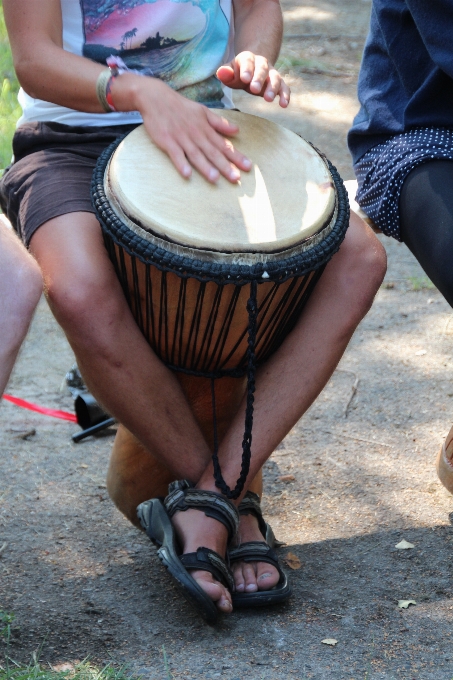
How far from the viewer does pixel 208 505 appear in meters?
1.70

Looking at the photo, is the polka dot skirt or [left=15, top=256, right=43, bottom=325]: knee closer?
[left=15, top=256, right=43, bottom=325]: knee

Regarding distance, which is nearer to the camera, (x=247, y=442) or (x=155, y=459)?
(x=247, y=442)

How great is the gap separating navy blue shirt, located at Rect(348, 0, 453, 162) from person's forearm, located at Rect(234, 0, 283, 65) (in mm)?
260

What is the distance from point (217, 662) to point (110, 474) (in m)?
0.59

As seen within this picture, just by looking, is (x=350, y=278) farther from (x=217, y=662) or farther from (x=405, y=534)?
(x=217, y=662)

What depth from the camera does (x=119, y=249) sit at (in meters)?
1.64

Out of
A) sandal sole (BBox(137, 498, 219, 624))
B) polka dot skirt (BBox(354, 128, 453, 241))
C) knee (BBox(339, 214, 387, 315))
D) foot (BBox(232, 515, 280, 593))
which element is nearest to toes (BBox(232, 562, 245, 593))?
foot (BBox(232, 515, 280, 593))

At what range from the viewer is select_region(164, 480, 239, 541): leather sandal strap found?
1.70 metres

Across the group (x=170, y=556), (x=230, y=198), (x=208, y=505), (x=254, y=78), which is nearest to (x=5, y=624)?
(x=170, y=556)

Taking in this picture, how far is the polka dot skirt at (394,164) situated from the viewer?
200 cm

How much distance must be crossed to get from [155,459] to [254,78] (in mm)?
819

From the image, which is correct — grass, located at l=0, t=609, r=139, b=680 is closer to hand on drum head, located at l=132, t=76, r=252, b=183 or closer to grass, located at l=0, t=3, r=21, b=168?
hand on drum head, located at l=132, t=76, r=252, b=183

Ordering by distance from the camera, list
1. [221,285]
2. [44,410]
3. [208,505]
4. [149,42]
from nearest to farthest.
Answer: [221,285], [208,505], [149,42], [44,410]

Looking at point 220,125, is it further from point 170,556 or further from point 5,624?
point 5,624
